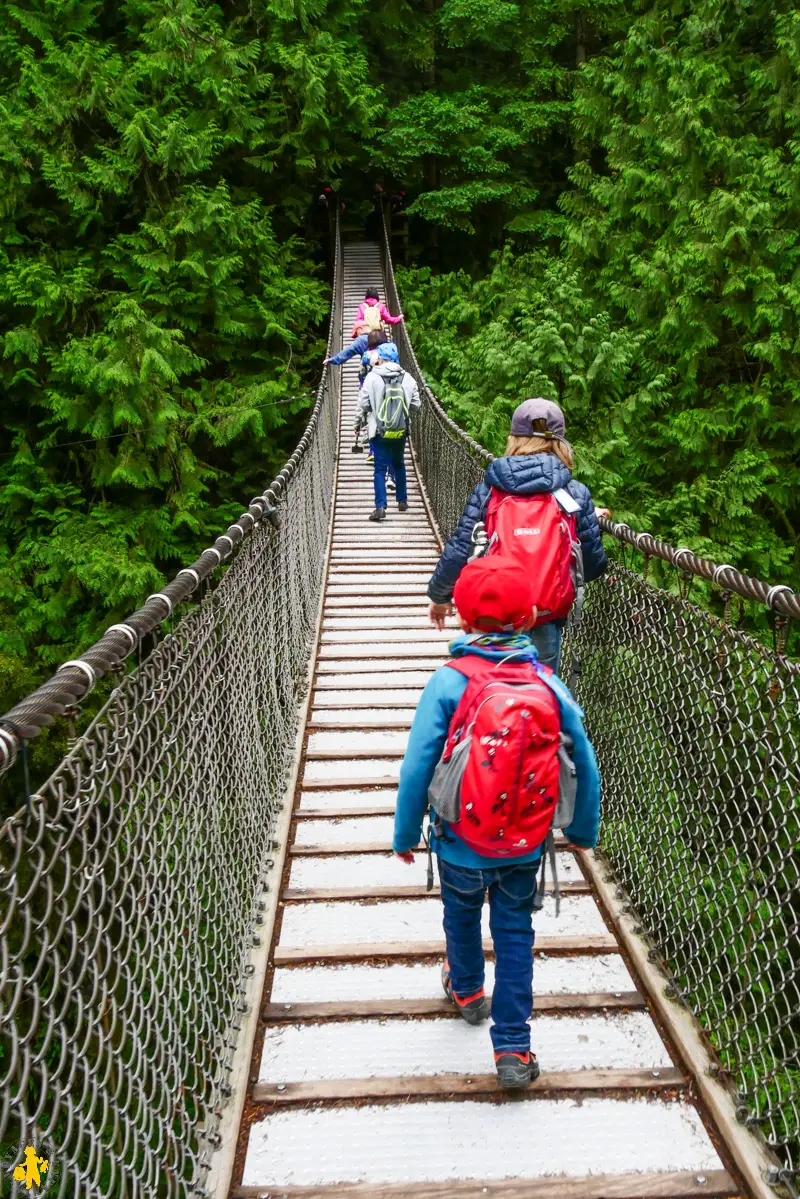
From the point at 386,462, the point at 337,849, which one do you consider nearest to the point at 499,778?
the point at 337,849

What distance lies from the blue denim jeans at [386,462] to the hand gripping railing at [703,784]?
3.71 meters

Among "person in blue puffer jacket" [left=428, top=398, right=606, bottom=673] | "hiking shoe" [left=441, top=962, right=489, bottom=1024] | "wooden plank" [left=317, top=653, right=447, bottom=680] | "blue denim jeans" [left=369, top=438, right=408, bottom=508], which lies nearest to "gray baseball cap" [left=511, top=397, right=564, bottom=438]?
"person in blue puffer jacket" [left=428, top=398, right=606, bottom=673]

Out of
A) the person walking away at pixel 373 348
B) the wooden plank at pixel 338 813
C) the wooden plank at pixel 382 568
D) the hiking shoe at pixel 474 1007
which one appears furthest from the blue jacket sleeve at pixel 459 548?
the person walking away at pixel 373 348

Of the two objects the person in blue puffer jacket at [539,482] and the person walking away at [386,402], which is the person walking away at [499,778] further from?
the person walking away at [386,402]

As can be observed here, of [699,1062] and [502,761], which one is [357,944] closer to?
[699,1062]

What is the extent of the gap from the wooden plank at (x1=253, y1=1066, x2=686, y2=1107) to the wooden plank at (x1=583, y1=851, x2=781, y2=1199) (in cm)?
6

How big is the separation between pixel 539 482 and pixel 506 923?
1.23 m

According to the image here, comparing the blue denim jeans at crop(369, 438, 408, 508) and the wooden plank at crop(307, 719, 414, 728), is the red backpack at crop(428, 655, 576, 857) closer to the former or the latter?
the wooden plank at crop(307, 719, 414, 728)

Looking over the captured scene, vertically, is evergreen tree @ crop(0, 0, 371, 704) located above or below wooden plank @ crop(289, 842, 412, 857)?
above

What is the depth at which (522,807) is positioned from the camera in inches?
65.9

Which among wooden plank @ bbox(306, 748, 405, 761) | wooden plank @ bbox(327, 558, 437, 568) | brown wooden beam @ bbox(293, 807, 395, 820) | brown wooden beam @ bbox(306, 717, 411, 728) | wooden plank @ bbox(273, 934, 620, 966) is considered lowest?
wooden plank @ bbox(273, 934, 620, 966)

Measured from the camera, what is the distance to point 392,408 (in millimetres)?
6367

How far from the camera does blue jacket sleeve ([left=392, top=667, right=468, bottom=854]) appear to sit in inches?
68.8

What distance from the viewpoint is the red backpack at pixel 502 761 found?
164 cm
